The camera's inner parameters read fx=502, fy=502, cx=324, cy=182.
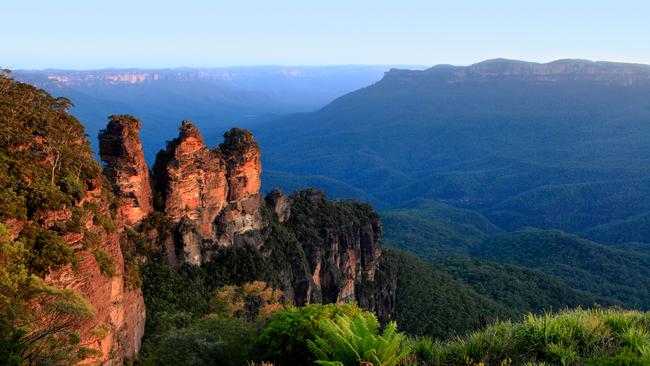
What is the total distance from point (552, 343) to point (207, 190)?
33.8 meters

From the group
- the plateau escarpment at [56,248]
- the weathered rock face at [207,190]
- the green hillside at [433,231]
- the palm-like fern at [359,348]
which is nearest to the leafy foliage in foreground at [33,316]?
the plateau escarpment at [56,248]

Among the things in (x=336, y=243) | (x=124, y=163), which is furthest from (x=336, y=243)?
(x=124, y=163)

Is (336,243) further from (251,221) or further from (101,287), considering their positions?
(101,287)

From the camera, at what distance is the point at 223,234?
44312mm

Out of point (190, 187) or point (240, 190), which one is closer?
point (190, 187)

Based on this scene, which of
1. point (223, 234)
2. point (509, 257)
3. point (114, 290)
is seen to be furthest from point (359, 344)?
point (509, 257)

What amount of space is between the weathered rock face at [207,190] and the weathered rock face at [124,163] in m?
3.43

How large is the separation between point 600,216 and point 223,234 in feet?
484

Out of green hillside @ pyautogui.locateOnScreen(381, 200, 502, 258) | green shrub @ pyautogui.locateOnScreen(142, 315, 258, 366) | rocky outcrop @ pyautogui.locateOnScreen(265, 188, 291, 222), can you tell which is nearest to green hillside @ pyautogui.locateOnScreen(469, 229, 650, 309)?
green hillside @ pyautogui.locateOnScreen(381, 200, 502, 258)

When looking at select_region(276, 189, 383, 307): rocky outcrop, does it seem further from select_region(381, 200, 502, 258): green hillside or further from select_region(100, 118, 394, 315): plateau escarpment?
select_region(381, 200, 502, 258): green hillside

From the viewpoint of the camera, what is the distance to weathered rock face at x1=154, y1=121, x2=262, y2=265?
132 ft

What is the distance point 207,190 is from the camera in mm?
42500

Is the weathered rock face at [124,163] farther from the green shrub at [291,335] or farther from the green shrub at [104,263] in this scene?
the green shrub at [291,335]

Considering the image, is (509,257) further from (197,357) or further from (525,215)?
(197,357)
